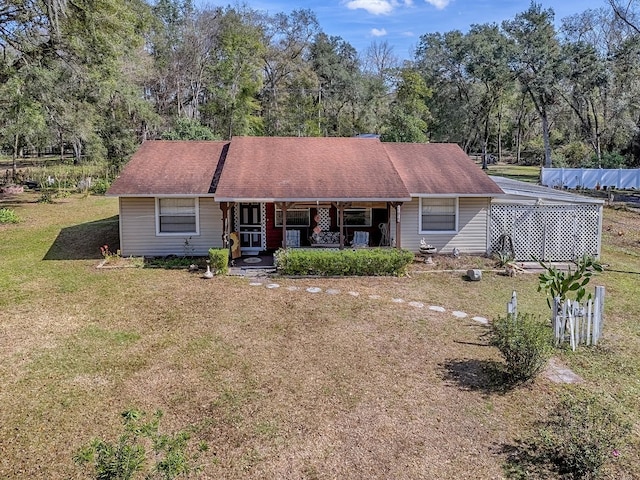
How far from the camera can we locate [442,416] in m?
6.22

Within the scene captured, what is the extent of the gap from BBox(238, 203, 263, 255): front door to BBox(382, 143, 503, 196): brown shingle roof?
5032 millimetres

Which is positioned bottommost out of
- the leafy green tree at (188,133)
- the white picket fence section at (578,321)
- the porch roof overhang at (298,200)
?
the white picket fence section at (578,321)

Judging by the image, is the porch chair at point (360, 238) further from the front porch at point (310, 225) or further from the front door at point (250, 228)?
the front door at point (250, 228)

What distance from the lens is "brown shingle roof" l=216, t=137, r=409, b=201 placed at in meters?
14.0

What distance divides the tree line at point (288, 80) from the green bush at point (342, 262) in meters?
11.6

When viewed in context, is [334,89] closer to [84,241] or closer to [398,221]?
[84,241]

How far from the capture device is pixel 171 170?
50.4ft

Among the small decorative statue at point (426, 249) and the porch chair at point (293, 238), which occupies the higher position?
the porch chair at point (293, 238)

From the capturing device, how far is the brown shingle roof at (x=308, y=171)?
1401 centimetres

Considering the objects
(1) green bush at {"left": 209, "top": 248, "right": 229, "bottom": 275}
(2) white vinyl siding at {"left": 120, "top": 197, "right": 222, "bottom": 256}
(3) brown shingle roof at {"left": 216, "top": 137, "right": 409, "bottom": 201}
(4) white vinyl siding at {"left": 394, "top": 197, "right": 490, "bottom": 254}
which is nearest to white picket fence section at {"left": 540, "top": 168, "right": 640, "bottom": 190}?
(4) white vinyl siding at {"left": 394, "top": 197, "right": 490, "bottom": 254}

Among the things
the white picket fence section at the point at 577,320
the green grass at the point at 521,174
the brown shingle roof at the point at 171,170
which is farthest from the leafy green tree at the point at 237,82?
the white picket fence section at the point at 577,320

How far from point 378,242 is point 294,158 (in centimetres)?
410

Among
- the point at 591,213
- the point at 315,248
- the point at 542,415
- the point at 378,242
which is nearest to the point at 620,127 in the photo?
the point at 591,213

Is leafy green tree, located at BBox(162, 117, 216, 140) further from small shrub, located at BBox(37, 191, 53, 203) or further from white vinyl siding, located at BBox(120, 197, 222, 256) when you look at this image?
white vinyl siding, located at BBox(120, 197, 222, 256)
